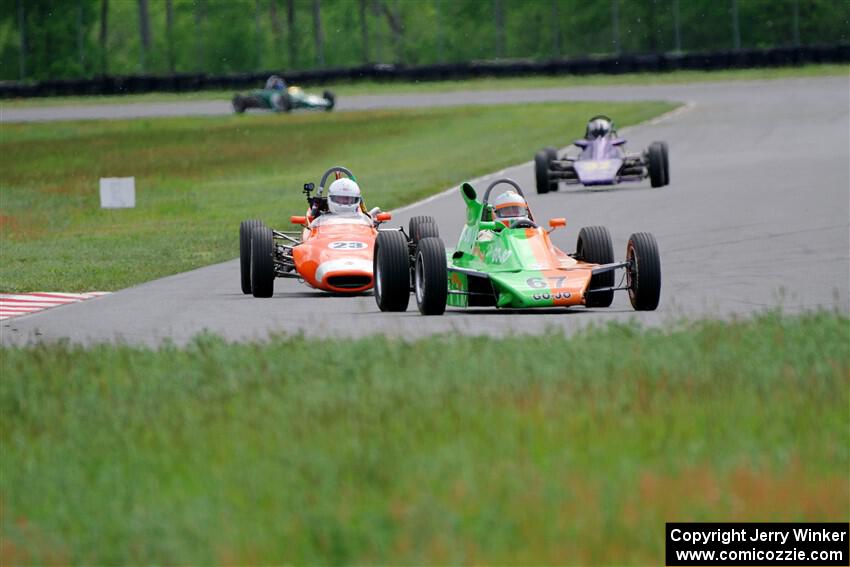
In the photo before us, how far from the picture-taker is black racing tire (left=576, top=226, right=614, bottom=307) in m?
14.2

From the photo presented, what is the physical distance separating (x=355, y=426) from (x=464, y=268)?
247 inches

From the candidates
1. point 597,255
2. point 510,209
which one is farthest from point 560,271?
point 510,209

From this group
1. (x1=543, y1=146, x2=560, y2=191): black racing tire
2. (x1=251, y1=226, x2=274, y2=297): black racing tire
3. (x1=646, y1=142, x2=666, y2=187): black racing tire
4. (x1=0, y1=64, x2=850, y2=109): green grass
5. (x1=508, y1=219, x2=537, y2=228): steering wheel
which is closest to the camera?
(x1=508, y1=219, x2=537, y2=228): steering wheel

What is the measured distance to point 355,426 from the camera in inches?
313

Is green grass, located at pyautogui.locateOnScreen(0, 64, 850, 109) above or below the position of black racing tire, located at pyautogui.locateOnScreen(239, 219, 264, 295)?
above

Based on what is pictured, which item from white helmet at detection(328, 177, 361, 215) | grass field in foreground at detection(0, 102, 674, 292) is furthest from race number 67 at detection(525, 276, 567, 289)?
grass field in foreground at detection(0, 102, 674, 292)

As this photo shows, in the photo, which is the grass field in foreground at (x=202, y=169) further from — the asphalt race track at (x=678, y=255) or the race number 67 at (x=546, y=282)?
the race number 67 at (x=546, y=282)

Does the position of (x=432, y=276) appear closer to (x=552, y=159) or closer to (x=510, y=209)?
(x=510, y=209)

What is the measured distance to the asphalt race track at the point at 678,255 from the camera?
13352mm

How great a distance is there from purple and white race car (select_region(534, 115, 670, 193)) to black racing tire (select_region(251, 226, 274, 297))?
1244 centimetres

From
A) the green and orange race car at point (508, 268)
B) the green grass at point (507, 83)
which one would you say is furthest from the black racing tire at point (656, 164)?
the green grass at point (507, 83)

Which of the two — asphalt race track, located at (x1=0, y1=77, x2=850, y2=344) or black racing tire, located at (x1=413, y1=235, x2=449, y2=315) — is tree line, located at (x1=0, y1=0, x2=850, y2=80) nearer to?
asphalt race track, located at (x1=0, y1=77, x2=850, y2=344)

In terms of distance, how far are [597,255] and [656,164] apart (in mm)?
13673

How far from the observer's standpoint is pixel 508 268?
45.6 ft
